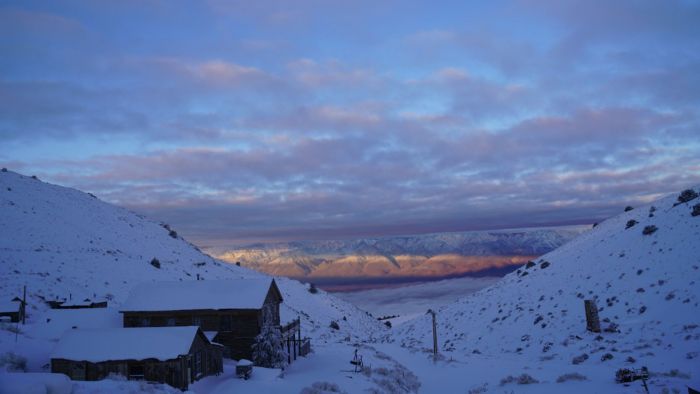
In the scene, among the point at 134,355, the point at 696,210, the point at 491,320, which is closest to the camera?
the point at 134,355

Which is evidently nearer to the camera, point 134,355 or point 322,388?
point 134,355

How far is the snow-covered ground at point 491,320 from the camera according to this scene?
27.8m

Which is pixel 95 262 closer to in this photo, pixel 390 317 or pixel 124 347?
pixel 124 347

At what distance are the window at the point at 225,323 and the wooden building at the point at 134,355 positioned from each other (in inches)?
253

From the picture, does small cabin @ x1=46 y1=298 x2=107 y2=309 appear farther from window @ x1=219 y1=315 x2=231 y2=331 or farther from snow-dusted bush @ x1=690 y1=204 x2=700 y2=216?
snow-dusted bush @ x1=690 y1=204 x2=700 y2=216

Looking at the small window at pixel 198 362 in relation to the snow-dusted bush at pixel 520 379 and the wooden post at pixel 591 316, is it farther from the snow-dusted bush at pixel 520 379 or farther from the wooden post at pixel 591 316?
the wooden post at pixel 591 316

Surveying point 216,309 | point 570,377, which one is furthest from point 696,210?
point 216,309

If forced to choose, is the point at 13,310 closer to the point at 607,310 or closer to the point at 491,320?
the point at 491,320

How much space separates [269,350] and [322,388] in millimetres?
6782

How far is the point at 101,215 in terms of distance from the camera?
89562mm

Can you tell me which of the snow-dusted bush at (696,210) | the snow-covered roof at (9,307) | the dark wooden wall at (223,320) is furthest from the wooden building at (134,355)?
the snow-dusted bush at (696,210)

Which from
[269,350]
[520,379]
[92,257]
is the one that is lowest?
[520,379]

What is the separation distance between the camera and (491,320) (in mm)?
48844

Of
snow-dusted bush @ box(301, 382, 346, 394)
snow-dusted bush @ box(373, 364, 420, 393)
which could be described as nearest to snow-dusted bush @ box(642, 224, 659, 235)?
snow-dusted bush @ box(373, 364, 420, 393)
